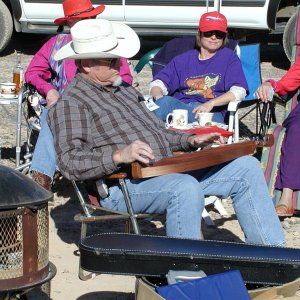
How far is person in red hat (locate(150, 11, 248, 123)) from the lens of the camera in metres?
6.48

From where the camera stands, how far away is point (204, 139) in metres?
4.68

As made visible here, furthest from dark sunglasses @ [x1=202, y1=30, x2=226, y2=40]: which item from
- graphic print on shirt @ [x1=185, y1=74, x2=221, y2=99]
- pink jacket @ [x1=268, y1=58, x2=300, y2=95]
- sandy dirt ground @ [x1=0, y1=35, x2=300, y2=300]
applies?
sandy dirt ground @ [x1=0, y1=35, x2=300, y2=300]

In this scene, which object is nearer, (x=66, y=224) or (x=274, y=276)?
(x=274, y=276)

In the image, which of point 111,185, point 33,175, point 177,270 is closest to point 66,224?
point 33,175

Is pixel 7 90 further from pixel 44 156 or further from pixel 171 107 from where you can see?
Result: pixel 44 156

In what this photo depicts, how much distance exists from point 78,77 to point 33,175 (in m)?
0.98

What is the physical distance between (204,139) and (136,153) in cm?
62

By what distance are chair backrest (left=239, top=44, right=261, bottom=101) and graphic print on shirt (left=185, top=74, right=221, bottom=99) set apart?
1.17 meters

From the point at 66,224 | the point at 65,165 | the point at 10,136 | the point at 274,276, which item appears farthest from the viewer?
the point at 10,136

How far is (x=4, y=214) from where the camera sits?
3400 mm

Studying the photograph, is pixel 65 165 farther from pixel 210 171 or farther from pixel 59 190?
pixel 59 190

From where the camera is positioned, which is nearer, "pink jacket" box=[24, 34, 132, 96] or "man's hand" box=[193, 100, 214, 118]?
"man's hand" box=[193, 100, 214, 118]

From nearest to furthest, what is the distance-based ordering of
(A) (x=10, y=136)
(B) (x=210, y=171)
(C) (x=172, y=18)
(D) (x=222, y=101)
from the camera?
(B) (x=210, y=171), (D) (x=222, y=101), (A) (x=10, y=136), (C) (x=172, y=18)

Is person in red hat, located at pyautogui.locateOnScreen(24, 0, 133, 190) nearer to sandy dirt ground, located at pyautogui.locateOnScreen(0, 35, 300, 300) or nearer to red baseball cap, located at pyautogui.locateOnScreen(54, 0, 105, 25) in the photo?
red baseball cap, located at pyautogui.locateOnScreen(54, 0, 105, 25)
